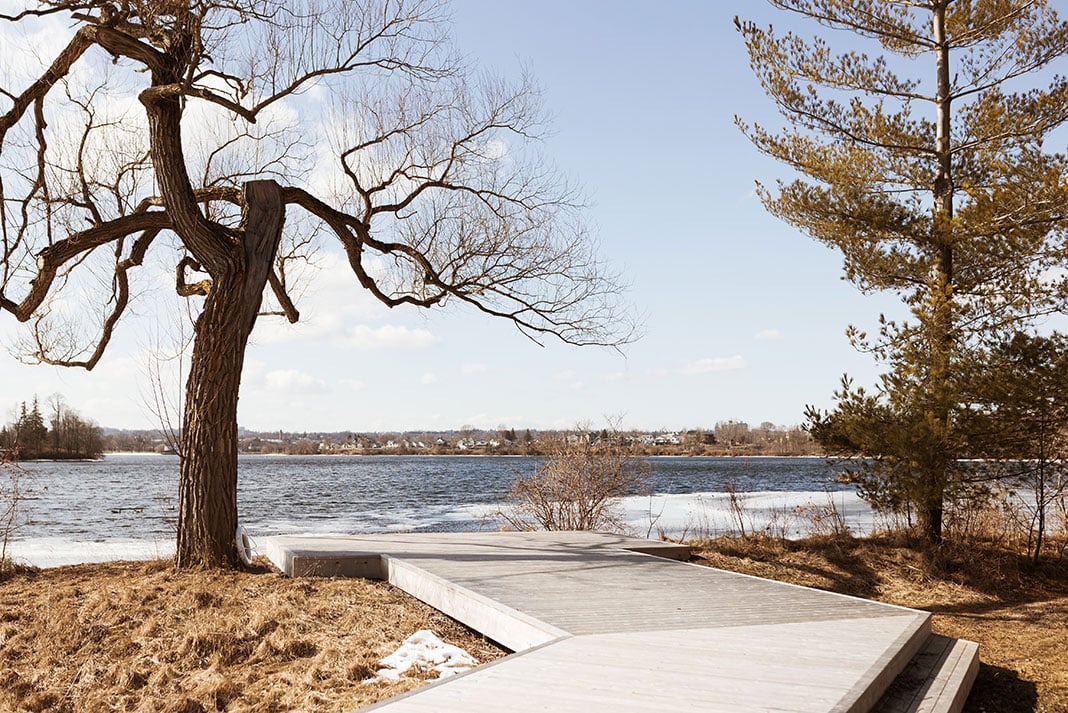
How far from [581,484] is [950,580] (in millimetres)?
4865

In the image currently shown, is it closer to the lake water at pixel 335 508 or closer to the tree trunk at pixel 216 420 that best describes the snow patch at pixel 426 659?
the tree trunk at pixel 216 420

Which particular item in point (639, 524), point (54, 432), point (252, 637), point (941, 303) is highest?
point (941, 303)

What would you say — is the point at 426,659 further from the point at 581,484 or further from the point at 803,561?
the point at 581,484

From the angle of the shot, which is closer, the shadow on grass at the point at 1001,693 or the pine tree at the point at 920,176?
the shadow on grass at the point at 1001,693

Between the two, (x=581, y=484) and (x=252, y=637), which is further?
(x=581, y=484)

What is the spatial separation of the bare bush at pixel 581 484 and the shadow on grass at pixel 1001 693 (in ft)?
21.7

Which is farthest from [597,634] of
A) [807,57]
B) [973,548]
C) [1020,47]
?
[1020,47]

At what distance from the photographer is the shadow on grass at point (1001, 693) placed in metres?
5.25

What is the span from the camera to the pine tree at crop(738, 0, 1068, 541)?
32.7 ft

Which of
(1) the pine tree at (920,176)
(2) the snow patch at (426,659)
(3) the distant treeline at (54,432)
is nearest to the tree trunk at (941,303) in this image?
(1) the pine tree at (920,176)

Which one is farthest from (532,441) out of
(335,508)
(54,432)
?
(54,432)

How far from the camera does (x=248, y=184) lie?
28.1 ft

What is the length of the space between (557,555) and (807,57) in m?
7.09

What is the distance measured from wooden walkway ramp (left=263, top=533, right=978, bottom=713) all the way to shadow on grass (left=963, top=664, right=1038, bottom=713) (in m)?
0.15
